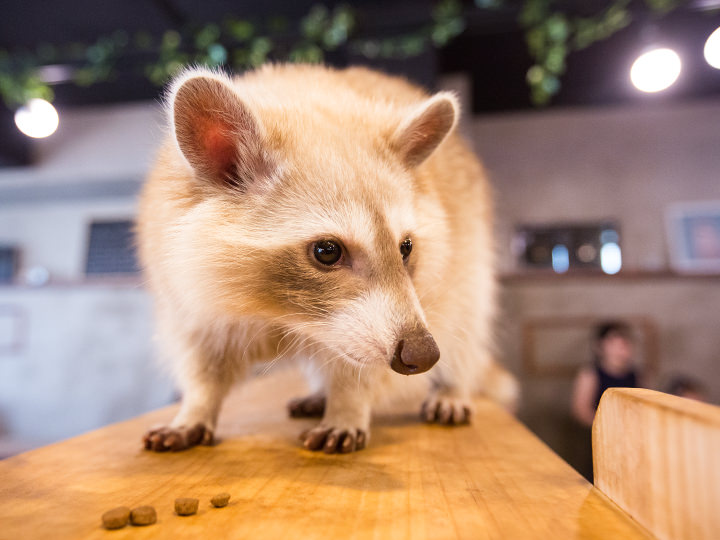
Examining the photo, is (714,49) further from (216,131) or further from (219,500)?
(219,500)

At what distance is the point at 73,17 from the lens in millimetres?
4723

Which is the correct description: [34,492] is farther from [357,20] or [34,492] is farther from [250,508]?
[357,20]

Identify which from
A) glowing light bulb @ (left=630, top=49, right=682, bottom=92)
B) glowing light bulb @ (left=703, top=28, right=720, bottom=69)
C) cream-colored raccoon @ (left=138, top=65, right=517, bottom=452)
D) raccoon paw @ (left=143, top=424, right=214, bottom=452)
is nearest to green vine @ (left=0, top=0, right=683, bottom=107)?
glowing light bulb @ (left=630, top=49, right=682, bottom=92)

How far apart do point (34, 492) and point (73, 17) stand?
17.3ft

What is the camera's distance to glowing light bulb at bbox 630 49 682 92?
3336 mm

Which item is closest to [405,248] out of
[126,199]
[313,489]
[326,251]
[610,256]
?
[326,251]

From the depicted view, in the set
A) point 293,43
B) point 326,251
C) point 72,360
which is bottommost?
point 72,360

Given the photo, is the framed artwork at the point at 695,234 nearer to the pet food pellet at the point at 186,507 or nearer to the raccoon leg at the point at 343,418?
the raccoon leg at the point at 343,418

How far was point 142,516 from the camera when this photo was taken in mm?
646

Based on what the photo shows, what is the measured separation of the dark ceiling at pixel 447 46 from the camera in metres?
4.23

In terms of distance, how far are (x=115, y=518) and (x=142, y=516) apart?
1.3 inches

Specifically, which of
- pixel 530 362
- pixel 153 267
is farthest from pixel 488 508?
pixel 530 362

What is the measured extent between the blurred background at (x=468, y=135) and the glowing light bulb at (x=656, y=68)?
0.01 meters

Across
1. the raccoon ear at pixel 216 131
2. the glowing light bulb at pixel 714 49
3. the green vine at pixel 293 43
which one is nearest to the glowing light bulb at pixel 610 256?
the green vine at pixel 293 43
